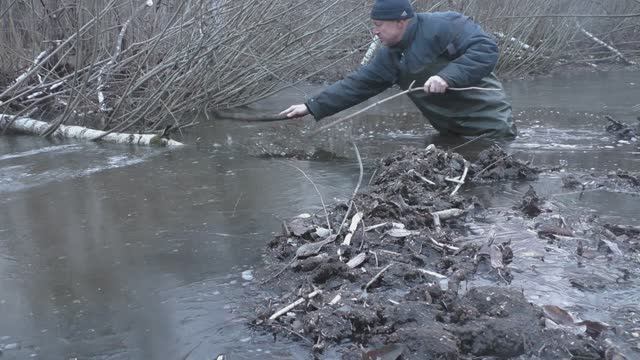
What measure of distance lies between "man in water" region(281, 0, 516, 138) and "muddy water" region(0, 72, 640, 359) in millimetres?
252

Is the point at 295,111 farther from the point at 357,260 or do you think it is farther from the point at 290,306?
the point at 290,306

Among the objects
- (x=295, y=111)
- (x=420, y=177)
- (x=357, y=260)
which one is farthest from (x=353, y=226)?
(x=295, y=111)

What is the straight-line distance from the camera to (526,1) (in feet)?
44.3

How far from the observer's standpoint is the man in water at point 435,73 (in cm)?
639

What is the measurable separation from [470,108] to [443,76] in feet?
2.45

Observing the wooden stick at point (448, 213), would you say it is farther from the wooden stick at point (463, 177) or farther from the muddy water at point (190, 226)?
the wooden stick at point (463, 177)

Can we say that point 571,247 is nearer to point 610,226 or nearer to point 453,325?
point 610,226

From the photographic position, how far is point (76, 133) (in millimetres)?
7711

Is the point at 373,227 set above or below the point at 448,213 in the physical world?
above

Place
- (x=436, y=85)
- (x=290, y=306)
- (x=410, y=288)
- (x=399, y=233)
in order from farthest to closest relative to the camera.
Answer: (x=436, y=85) → (x=399, y=233) → (x=410, y=288) → (x=290, y=306)

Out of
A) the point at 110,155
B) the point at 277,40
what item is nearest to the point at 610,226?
the point at 110,155

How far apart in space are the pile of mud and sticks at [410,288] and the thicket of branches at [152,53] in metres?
3.42

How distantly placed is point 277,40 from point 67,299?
5970 mm

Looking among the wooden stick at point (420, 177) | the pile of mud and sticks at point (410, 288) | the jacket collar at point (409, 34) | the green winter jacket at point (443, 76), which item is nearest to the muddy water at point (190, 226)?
the pile of mud and sticks at point (410, 288)
